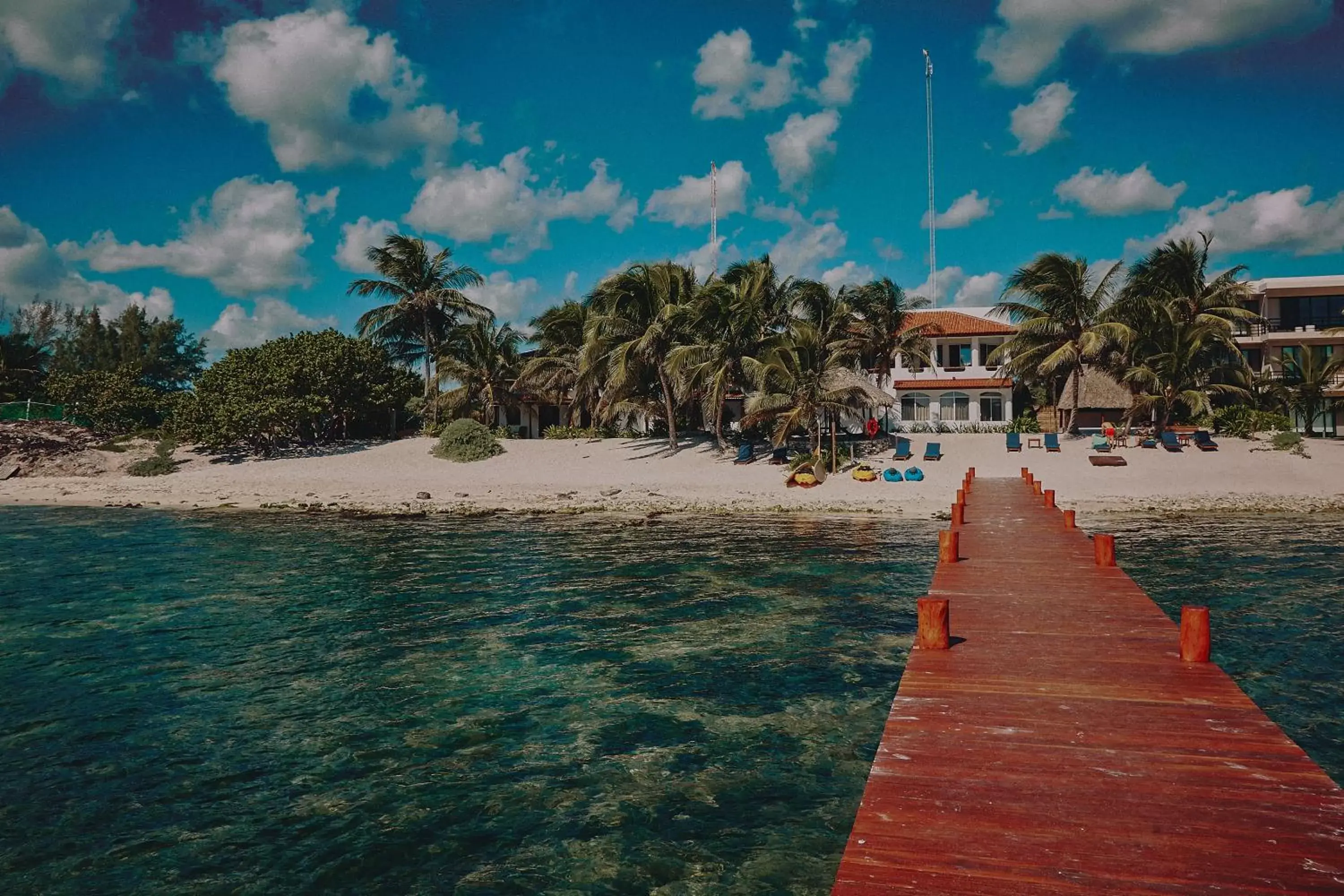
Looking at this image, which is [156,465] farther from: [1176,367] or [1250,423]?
[1250,423]

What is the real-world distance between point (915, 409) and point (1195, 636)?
44.2 metres

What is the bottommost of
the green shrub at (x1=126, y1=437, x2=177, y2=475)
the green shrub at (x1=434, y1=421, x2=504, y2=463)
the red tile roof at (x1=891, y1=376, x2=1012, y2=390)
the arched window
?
the green shrub at (x1=126, y1=437, x2=177, y2=475)

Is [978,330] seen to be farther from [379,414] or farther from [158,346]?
[158,346]

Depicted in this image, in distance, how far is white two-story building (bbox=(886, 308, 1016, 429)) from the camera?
161ft

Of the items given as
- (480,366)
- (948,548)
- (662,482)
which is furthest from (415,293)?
(948,548)

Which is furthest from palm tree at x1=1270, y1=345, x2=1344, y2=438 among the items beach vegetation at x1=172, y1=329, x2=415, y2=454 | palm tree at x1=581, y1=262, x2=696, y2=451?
beach vegetation at x1=172, y1=329, x2=415, y2=454

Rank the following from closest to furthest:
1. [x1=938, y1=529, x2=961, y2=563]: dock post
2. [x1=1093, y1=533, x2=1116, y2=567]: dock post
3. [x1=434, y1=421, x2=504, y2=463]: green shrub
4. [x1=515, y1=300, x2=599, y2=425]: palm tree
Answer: [x1=1093, y1=533, x2=1116, y2=567]: dock post, [x1=938, y1=529, x2=961, y2=563]: dock post, [x1=434, y1=421, x2=504, y2=463]: green shrub, [x1=515, y1=300, x2=599, y2=425]: palm tree

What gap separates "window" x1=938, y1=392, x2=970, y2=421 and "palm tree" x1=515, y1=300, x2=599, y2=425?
67.1 feet

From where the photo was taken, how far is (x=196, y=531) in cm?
2430

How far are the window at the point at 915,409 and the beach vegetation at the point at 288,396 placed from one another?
97.9 ft

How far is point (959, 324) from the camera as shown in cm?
5231

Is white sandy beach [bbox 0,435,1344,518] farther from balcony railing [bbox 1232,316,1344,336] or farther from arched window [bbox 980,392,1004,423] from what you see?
balcony railing [bbox 1232,316,1344,336]

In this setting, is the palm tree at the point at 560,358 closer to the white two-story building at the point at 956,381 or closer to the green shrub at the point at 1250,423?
the white two-story building at the point at 956,381

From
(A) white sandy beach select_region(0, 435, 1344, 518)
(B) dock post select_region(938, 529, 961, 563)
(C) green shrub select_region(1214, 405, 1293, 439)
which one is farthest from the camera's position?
(C) green shrub select_region(1214, 405, 1293, 439)
